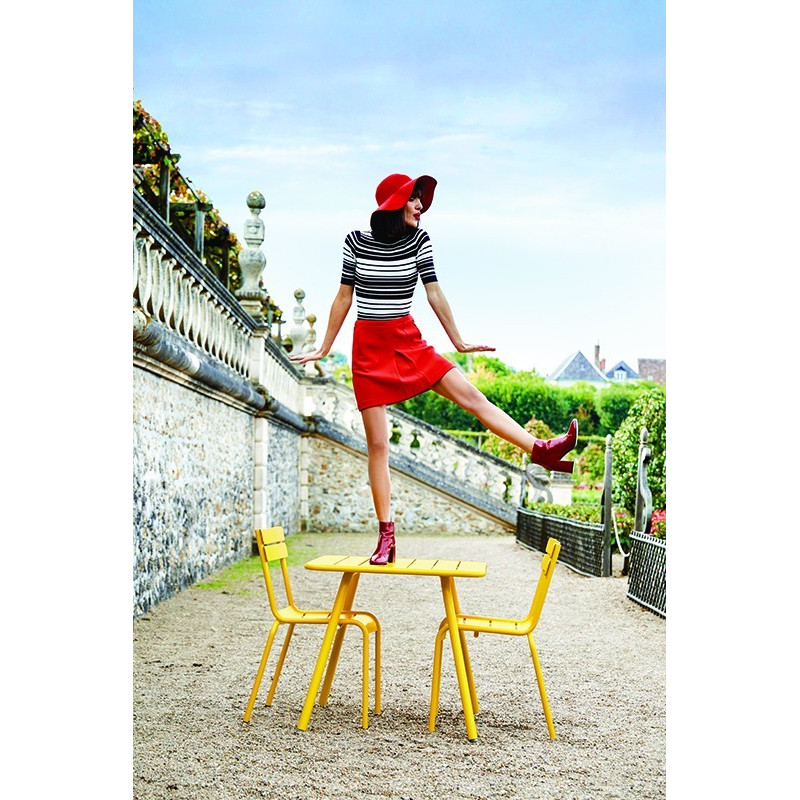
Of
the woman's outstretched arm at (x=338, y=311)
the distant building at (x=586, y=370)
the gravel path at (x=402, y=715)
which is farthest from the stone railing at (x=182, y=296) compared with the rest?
the distant building at (x=586, y=370)

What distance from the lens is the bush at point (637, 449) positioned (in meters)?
13.0

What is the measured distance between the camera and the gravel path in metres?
3.93

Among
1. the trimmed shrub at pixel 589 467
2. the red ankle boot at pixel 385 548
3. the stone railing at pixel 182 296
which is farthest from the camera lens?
the trimmed shrub at pixel 589 467

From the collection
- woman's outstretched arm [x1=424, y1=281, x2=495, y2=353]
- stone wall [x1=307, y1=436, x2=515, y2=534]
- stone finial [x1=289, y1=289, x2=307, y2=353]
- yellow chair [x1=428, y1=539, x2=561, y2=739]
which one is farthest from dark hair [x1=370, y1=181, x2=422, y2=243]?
stone finial [x1=289, y1=289, x2=307, y2=353]

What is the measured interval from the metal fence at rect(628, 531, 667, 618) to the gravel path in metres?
0.16

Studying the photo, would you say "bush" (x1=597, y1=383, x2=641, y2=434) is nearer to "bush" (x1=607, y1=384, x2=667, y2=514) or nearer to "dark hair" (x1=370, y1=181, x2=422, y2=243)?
"bush" (x1=607, y1=384, x2=667, y2=514)

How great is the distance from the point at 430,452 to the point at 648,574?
9.65 metres

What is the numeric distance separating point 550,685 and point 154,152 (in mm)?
6900

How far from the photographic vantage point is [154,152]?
10.4 m

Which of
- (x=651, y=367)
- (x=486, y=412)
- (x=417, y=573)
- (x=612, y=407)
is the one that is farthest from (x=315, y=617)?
(x=651, y=367)

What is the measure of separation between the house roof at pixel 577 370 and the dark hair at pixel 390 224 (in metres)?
50.1

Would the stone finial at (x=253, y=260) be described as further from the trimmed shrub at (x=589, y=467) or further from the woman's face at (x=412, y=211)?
the trimmed shrub at (x=589, y=467)

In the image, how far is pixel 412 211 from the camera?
423 centimetres
